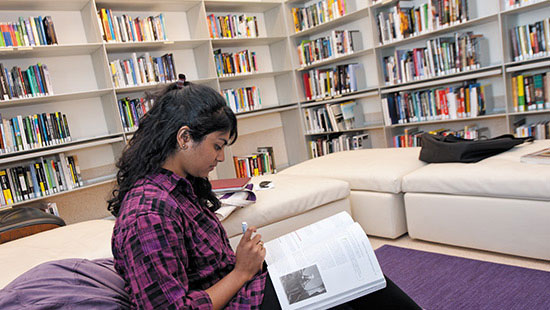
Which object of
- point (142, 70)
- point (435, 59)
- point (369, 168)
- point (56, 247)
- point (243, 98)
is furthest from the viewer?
point (243, 98)

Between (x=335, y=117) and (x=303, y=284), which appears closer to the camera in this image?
(x=303, y=284)

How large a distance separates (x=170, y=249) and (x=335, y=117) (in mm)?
3586

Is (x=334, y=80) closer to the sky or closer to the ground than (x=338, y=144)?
closer to the sky

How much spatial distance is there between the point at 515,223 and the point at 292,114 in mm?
3125

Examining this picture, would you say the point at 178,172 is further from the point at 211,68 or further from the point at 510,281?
the point at 211,68

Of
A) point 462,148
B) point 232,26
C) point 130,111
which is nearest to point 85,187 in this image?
point 130,111

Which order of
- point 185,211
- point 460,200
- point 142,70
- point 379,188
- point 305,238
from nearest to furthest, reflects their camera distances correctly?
point 185,211 → point 305,238 → point 460,200 → point 379,188 → point 142,70

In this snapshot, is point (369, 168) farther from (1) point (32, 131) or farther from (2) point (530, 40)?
(1) point (32, 131)

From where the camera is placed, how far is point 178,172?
37.6 inches

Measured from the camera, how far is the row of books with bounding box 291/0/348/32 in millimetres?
3980

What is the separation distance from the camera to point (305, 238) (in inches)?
43.0

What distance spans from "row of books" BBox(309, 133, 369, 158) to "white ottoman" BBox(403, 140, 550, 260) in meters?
1.97

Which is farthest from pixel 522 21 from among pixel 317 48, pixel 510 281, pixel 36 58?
pixel 36 58

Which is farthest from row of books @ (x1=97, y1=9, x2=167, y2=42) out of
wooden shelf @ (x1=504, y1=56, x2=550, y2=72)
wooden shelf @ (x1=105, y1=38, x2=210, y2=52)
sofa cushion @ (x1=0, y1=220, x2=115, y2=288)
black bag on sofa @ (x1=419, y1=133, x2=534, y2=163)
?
wooden shelf @ (x1=504, y1=56, x2=550, y2=72)
